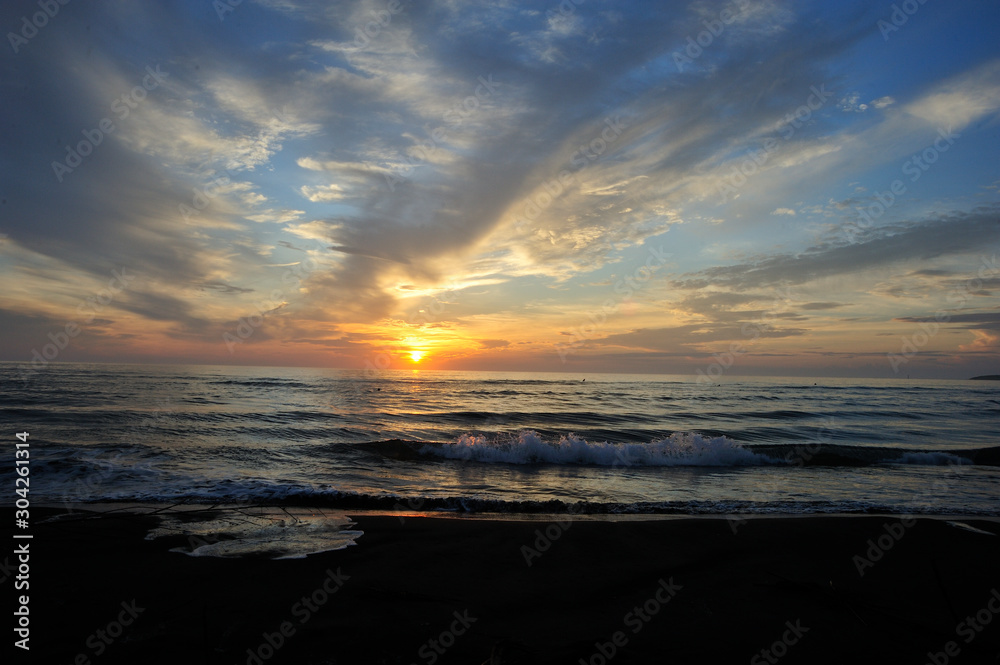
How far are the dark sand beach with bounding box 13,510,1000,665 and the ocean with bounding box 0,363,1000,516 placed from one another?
2546 mm

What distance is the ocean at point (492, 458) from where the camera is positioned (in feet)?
31.7

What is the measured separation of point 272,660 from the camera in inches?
146

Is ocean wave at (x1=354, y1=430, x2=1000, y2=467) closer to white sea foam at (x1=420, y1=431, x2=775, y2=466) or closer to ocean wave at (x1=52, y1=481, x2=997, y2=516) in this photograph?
white sea foam at (x1=420, y1=431, x2=775, y2=466)

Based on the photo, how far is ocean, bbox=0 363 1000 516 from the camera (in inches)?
381

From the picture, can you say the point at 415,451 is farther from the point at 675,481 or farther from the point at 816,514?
the point at 816,514
